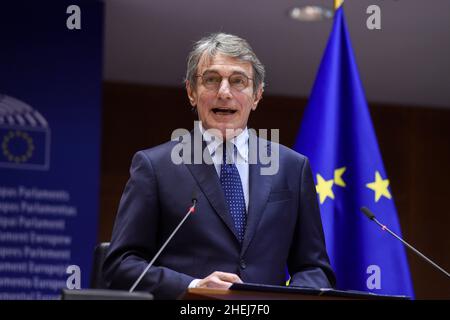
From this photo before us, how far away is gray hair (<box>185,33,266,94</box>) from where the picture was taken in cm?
312

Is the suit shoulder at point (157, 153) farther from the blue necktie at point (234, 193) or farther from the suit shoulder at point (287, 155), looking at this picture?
the suit shoulder at point (287, 155)

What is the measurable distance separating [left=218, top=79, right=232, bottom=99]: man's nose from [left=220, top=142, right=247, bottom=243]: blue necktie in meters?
0.19

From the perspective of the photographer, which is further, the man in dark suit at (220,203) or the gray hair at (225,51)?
the gray hair at (225,51)

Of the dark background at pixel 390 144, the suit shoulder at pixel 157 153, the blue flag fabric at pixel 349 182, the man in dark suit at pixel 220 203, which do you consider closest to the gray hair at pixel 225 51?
the man in dark suit at pixel 220 203

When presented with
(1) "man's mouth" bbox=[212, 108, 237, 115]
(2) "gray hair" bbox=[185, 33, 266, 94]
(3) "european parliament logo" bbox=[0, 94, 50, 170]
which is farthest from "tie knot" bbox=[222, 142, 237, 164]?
(3) "european parliament logo" bbox=[0, 94, 50, 170]

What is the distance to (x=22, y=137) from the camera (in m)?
5.82

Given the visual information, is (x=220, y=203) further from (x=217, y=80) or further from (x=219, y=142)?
(x=217, y=80)

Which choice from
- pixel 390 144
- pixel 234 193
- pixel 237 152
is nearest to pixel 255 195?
pixel 234 193

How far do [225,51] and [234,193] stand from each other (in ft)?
1.61

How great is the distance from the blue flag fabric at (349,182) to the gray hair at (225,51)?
4.87 ft

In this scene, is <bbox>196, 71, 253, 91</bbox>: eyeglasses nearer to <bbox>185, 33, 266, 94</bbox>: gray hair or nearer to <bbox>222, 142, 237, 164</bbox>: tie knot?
<bbox>185, 33, 266, 94</bbox>: gray hair

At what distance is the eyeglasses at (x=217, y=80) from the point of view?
3113 millimetres
